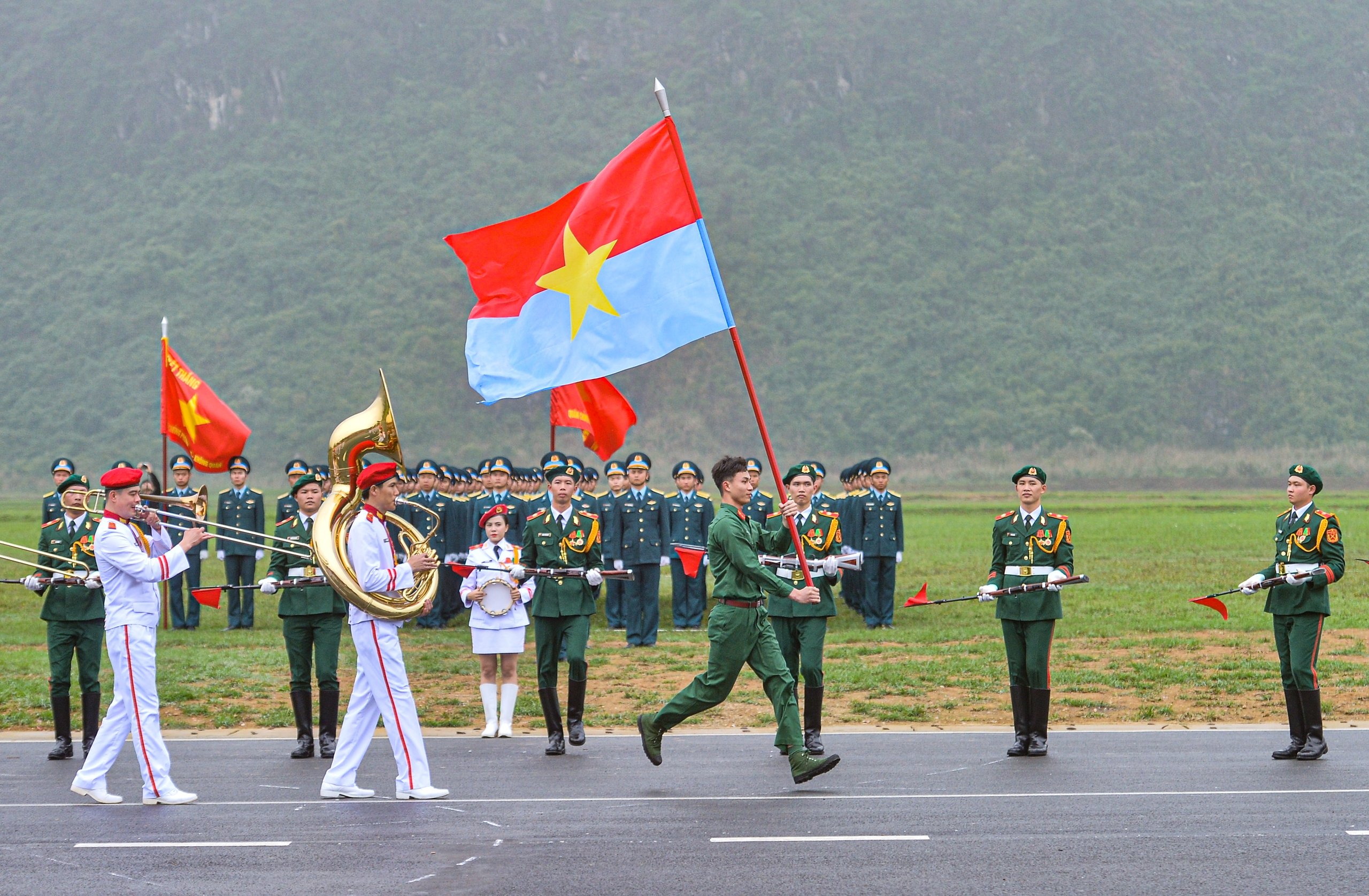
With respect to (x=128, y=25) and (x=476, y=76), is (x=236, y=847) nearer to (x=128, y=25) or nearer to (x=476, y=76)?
(x=476, y=76)

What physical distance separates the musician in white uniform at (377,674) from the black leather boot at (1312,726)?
19.3 ft

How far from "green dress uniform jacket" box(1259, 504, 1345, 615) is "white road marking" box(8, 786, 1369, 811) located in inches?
62.5

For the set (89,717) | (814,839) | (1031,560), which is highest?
(1031,560)

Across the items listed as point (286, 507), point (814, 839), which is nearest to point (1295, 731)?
point (814, 839)

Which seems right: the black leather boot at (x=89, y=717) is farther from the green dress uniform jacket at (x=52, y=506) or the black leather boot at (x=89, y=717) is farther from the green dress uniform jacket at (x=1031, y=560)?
the green dress uniform jacket at (x=52, y=506)

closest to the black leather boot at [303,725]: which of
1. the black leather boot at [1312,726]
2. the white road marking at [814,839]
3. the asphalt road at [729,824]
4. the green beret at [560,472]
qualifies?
the asphalt road at [729,824]

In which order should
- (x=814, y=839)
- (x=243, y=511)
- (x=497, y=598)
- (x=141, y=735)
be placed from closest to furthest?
1. (x=814, y=839)
2. (x=141, y=735)
3. (x=497, y=598)
4. (x=243, y=511)

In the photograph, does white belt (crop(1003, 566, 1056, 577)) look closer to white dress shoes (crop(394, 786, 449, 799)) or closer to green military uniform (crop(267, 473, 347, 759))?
white dress shoes (crop(394, 786, 449, 799))

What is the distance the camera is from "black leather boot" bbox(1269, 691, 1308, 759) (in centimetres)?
1030

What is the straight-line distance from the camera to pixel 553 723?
36.3 feet

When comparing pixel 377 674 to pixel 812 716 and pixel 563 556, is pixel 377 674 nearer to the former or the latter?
pixel 563 556

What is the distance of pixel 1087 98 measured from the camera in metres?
112

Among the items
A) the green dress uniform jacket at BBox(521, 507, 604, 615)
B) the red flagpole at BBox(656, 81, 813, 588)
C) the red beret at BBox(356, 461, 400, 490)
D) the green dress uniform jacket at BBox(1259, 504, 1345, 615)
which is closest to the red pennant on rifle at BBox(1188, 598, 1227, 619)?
the green dress uniform jacket at BBox(1259, 504, 1345, 615)

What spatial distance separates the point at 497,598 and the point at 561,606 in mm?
980
